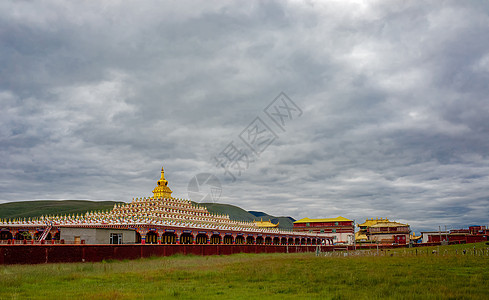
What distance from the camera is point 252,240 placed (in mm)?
73875

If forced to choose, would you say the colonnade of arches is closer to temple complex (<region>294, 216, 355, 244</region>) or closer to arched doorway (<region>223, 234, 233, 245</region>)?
arched doorway (<region>223, 234, 233, 245</region>)

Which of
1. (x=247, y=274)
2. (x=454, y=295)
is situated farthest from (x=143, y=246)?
(x=454, y=295)

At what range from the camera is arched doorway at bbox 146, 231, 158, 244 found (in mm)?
52144

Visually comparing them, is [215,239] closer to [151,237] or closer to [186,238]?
[186,238]

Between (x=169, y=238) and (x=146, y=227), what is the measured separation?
5.92m

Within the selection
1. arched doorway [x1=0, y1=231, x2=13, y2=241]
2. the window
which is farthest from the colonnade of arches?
arched doorway [x1=0, y1=231, x2=13, y2=241]

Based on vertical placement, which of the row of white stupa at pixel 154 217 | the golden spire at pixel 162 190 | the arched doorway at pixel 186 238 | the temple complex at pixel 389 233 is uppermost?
the golden spire at pixel 162 190

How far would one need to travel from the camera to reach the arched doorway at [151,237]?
52.1 m

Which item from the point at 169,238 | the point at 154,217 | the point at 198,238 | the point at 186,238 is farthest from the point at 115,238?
the point at 198,238

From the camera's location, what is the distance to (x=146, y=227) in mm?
49875

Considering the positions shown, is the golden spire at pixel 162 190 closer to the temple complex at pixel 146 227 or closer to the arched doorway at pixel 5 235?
the temple complex at pixel 146 227

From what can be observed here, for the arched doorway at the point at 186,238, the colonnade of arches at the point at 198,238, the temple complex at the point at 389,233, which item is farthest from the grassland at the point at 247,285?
the temple complex at the point at 389,233

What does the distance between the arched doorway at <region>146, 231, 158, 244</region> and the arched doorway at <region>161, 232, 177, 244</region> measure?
966mm

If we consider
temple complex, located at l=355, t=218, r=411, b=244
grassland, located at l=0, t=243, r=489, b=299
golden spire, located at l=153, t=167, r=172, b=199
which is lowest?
temple complex, located at l=355, t=218, r=411, b=244
